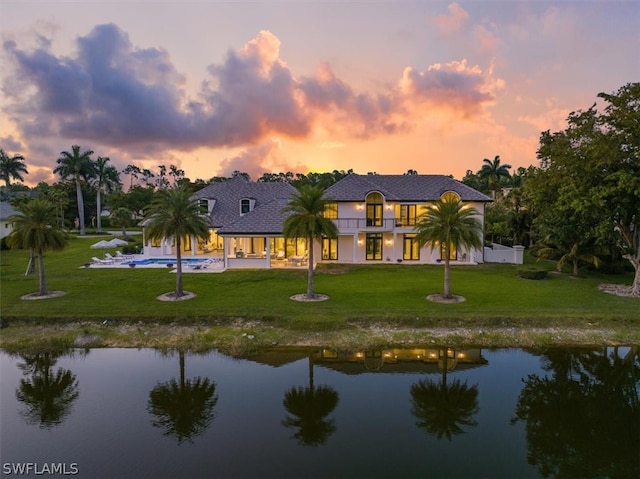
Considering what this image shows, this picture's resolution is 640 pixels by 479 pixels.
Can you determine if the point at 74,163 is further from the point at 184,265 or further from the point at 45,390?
the point at 45,390

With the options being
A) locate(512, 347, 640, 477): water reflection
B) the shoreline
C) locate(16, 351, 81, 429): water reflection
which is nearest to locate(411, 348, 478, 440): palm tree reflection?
locate(512, 347, 640, 477): water reflection

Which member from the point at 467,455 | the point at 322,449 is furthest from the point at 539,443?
the point at 322,449

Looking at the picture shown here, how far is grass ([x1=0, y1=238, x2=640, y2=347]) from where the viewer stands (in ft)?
56.5

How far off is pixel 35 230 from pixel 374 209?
76.9ft

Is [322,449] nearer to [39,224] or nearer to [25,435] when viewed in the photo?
[25,435]

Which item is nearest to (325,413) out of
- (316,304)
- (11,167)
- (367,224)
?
(316,304)

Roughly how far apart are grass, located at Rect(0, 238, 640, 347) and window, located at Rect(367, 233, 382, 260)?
17.8 ft

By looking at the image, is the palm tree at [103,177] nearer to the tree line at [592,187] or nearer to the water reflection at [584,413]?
the tree line at [592,187]

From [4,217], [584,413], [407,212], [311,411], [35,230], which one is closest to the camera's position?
[584,413]

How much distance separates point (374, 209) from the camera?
106ft

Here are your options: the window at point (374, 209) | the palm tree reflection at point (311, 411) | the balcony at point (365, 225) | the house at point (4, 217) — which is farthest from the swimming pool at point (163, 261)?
the house at point (4, 217)

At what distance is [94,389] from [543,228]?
29943mm

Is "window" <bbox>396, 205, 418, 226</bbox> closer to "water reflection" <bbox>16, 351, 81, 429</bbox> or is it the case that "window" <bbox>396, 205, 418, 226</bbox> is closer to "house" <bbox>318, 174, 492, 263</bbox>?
"house" <bbox>318, 174, 492, 263</bbox>

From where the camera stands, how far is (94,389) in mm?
12336
